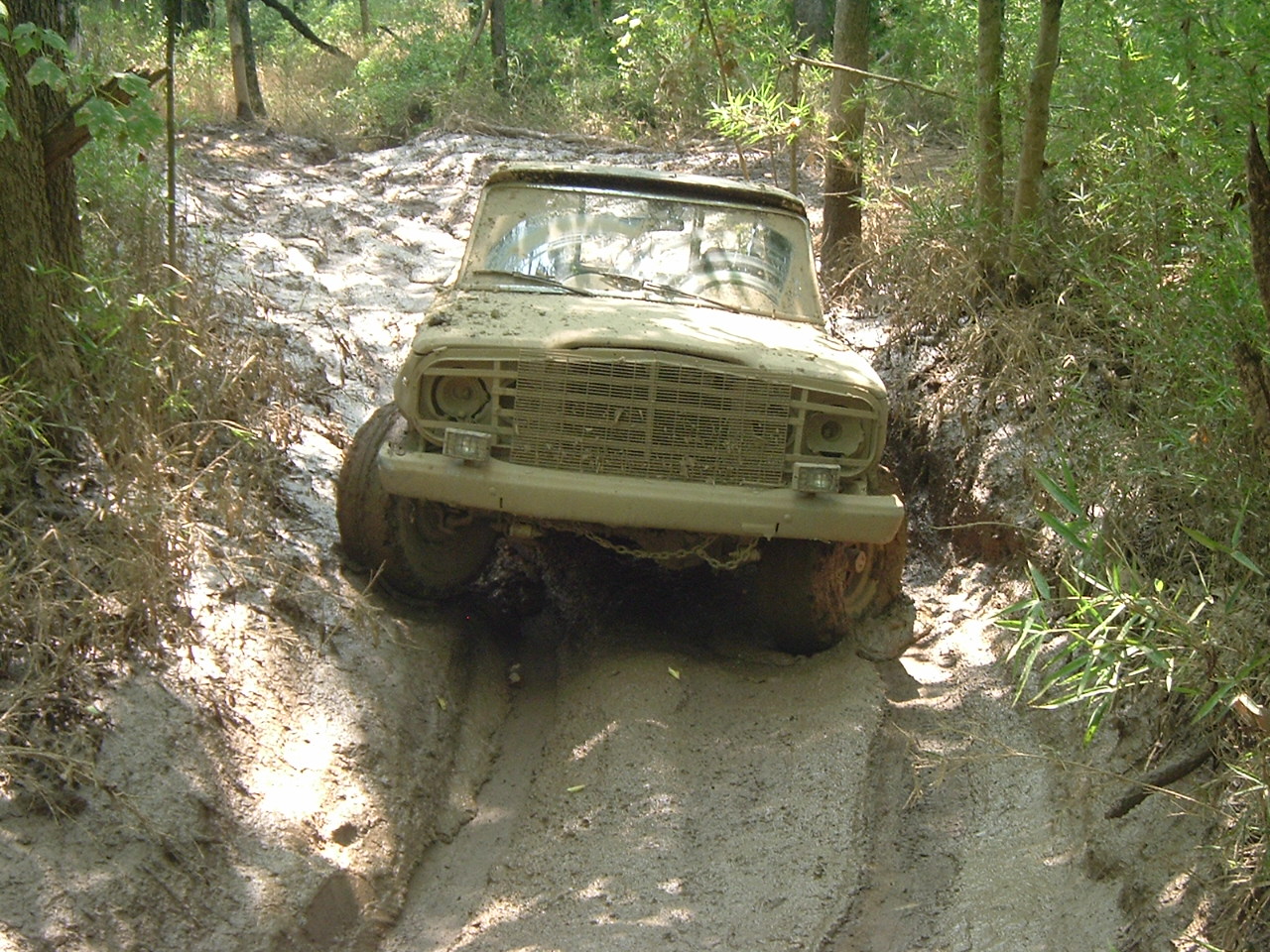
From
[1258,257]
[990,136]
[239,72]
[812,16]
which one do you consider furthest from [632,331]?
[239,72]

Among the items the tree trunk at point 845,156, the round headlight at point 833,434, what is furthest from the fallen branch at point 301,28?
the round headlight at point 833,434

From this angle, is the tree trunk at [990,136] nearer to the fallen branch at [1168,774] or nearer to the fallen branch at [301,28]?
the fallen branch at [1168,774]

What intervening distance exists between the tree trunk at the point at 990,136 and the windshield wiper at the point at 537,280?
265 cm

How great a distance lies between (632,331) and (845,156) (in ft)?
14.7

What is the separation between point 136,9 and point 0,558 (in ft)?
42.0

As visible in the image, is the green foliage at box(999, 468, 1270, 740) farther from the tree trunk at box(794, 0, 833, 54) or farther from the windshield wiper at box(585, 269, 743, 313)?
the tree trunk at box(794, 0, 833, 54)

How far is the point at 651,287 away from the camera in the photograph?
5.70m

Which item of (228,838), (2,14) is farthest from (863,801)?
(2,14)

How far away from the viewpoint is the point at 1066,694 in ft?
15.8

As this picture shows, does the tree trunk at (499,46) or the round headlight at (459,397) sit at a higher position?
the tree trunk at (499,46)

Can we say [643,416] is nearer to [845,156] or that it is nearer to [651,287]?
[651,287]

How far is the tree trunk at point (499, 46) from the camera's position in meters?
15.0

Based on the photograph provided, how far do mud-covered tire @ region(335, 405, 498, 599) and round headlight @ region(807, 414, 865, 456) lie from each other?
1394 millimetres

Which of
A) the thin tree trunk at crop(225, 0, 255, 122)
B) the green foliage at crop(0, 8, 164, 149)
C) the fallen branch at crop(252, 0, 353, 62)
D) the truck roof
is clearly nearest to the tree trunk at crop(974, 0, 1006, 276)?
the truck roof
